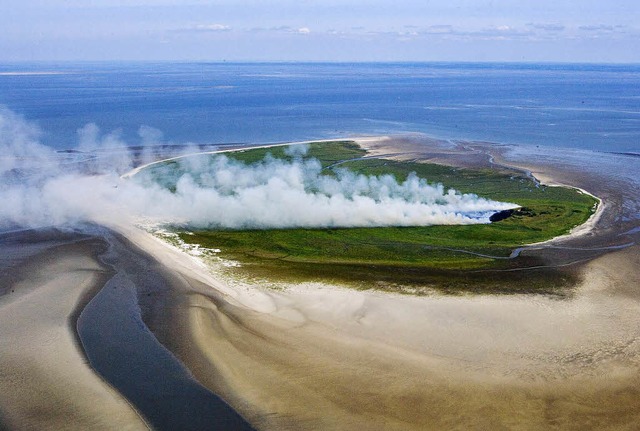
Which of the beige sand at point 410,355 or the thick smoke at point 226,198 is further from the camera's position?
the thick smoke at point 226,198

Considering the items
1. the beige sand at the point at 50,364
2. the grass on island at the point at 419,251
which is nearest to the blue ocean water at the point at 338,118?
the grass on island at the point at 419,251

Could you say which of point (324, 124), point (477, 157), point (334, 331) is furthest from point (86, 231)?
point (324, 124)

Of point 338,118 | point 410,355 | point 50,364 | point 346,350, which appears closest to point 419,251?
point 410,355

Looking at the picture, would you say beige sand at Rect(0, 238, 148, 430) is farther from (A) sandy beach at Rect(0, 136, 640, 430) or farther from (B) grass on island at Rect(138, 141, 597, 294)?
(B) grass on island at Rect(138, 141, 597, 294)

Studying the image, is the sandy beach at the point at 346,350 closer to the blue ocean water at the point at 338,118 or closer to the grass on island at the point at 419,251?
the grass on island at the point at 419,251

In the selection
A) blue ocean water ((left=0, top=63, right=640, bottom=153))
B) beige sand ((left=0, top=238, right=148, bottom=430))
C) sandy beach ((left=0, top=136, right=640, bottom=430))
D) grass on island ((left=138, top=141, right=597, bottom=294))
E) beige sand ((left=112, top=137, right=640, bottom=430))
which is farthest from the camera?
blue ocean water ((left=0, top=63, right=640, bottom=153))

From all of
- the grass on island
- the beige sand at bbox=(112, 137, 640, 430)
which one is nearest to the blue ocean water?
the grass on island

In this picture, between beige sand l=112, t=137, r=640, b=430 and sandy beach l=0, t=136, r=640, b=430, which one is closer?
sandy beach l=0, t=136, r=640, b=430
